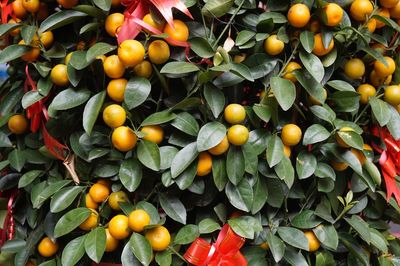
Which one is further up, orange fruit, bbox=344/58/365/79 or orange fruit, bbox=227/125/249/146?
orange fruit, bbox=344/58/365/79

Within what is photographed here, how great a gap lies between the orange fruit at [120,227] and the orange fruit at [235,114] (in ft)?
0.72

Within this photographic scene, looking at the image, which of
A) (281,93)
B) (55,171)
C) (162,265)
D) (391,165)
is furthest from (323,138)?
(55,171)

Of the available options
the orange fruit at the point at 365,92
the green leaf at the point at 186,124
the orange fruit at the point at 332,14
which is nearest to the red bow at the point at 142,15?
the green leaf at the point at 186,124

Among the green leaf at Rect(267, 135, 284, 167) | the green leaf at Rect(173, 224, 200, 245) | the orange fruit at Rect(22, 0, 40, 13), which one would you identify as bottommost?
the green leaf at Rect(173, 224, 200, 245)

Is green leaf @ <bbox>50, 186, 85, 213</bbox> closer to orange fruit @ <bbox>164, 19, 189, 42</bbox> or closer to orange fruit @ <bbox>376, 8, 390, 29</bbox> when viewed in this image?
orange fruit @ <bbox>164, 19, 189, 42</bbox>

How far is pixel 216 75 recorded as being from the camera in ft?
2.50

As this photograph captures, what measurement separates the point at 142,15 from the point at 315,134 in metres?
0.32

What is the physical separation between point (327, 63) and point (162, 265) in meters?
0.41

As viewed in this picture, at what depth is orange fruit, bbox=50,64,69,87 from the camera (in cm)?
81

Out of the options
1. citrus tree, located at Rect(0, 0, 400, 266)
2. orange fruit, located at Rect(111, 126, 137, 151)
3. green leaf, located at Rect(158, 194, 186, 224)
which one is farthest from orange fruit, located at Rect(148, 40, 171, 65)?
green leaf, located at Rect(158, 194, 186, 224)

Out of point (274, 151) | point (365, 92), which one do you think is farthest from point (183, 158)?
point (365, 92)

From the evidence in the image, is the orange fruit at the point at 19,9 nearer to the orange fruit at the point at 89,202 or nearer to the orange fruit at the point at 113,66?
the orange fruit at the point at 113,66

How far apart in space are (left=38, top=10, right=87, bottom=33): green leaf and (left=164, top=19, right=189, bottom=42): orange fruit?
0.49ft

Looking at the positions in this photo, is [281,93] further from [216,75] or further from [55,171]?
[55,171]
